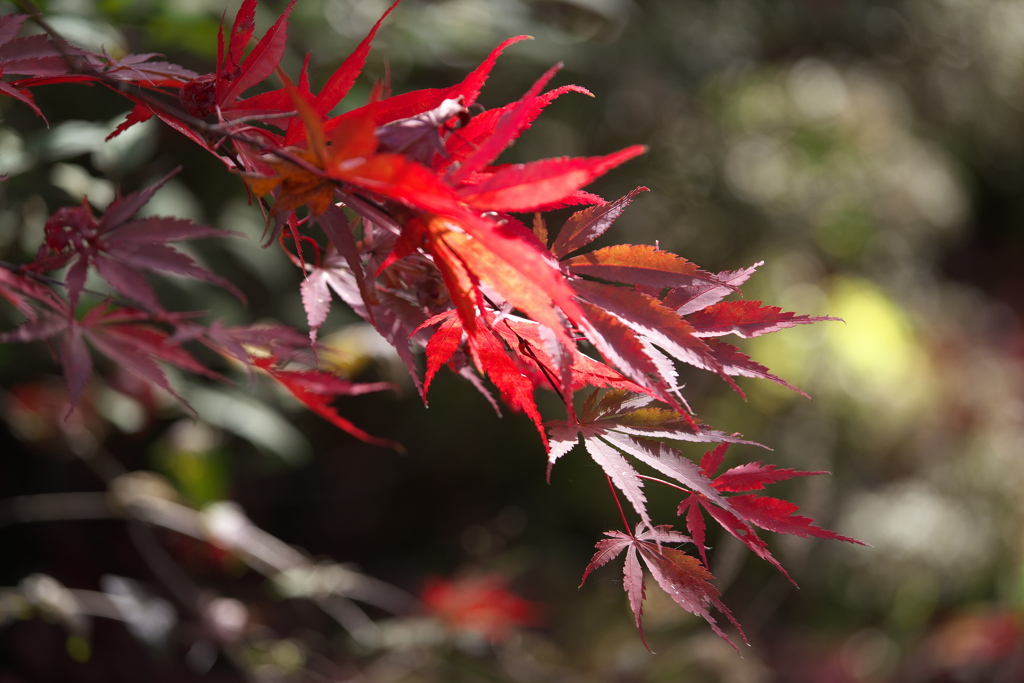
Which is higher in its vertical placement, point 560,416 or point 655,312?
point 655,312

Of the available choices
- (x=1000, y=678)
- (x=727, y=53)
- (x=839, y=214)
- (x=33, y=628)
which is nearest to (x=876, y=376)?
(x=839, y=214)

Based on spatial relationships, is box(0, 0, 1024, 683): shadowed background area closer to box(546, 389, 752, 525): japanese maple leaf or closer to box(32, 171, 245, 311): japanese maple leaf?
box(32, 171, 245, 311): japanese maple leaf

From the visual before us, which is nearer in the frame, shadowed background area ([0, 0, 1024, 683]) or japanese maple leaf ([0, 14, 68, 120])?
japanese maple leaf ([0, 14, 68, 120])

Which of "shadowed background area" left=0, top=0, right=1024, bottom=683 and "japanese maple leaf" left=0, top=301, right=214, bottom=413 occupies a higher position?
"japanese maple leaf" left=0, top=301, right=214, bottom=413

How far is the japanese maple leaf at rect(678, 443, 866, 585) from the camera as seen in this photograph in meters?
0.30

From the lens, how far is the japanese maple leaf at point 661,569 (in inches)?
12.2

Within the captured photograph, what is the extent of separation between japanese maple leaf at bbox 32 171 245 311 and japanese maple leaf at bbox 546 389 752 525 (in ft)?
0.60

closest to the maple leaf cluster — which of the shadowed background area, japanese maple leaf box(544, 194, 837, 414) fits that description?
japanese maple leaf box(544, 194, 837, 414)

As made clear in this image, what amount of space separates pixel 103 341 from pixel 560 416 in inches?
45.8

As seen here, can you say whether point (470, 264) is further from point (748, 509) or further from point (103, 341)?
point (103, 341)

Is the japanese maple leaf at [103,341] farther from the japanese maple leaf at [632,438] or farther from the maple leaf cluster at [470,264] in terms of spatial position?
the japanese maple leaf at [632,438]

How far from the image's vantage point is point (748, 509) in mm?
309

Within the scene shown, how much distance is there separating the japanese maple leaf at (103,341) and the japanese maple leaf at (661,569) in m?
0.24

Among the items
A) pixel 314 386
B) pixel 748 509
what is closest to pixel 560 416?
pixel 314 386
